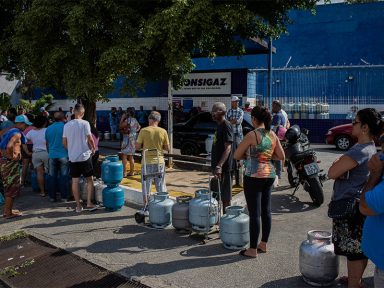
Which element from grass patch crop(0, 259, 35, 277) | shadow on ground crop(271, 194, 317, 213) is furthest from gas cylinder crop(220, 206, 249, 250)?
grass patch crop(0, 259, 35, 277)

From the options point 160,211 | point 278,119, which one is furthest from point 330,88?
point 160,211

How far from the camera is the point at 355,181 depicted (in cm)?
395

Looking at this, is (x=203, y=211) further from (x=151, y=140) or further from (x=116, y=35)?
(x=116, y=35)

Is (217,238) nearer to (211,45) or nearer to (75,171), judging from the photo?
(75,171)

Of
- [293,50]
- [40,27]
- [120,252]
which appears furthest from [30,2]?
[293,50]

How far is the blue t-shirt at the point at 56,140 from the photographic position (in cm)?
780

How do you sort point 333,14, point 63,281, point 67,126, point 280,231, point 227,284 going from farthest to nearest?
1. point 333,14
2. point 67,126
3. point 280,231
4. point 63,281
5. point 227,284

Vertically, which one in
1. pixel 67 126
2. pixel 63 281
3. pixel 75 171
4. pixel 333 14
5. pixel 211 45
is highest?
pixel 333 14

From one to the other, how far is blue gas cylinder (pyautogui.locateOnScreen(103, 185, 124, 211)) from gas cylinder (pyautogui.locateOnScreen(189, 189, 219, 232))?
1.91 m

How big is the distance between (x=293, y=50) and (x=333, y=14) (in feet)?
10.7

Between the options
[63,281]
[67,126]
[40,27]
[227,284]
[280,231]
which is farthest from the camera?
[40,27]

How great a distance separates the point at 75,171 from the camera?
7223mm

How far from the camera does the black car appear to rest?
42.2 feet

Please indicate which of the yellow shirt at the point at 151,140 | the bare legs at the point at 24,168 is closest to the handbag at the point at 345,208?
the yellow shirt at the point at 151,140
